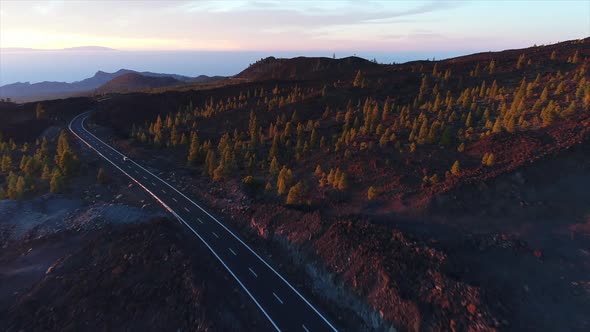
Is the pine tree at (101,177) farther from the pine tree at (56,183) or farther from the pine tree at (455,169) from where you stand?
the pine tree at (455,169)

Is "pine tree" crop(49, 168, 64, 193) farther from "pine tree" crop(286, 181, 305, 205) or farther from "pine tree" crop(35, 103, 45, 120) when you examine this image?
"pine tree" crop(35, 103, 45, 120)

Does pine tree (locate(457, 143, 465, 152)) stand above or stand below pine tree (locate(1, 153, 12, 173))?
above

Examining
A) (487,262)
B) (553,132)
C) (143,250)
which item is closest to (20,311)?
(143,250)

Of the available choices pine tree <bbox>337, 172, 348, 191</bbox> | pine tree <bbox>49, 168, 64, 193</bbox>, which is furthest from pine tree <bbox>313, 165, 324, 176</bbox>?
pine tree <bbox>49, 168, 64, 193</bbox>

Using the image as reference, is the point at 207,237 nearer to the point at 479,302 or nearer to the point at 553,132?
the point at 479,302

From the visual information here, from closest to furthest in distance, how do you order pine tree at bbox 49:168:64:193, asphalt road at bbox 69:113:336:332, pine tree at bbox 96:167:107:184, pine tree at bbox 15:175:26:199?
asphalt road at bbox 69:113:336:332 → pine tree at bbox 15:175:26:199 → pine tree at bbox 49:168:64:193 → pine tree at bbox 96:167:107:184

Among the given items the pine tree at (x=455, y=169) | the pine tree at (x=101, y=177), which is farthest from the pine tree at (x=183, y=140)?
the pine tree at (x=455, y=169)

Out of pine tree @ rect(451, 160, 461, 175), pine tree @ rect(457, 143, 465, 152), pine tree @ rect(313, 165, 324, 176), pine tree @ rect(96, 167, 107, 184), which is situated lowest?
pine tree @ rect(96, 167, 107, 184)
